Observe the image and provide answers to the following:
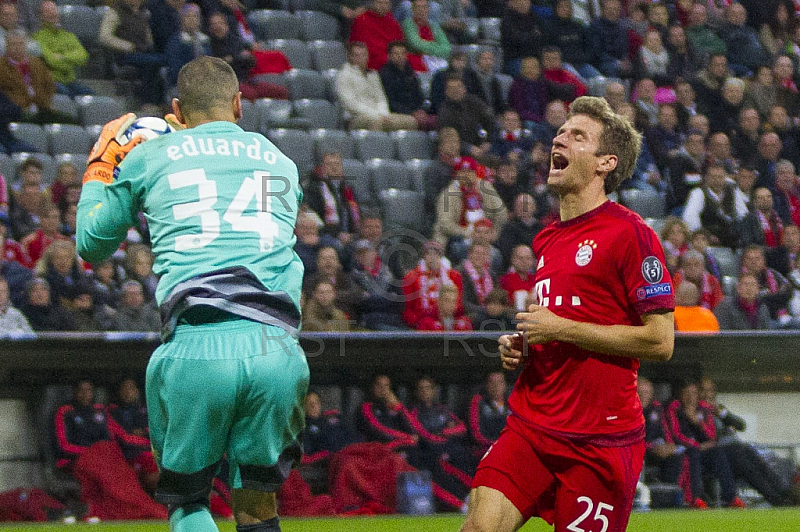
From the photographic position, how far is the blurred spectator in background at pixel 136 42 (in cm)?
1051

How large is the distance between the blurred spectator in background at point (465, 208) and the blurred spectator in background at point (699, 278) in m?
1.61

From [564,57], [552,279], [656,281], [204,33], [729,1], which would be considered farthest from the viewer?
[729,1]

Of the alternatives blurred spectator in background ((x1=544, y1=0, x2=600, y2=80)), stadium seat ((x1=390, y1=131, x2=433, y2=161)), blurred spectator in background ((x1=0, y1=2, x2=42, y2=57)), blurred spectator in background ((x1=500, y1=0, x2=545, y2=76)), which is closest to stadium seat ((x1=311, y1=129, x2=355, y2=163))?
stadium seat ((x1=390, y1=131, x2=433, y2=161))

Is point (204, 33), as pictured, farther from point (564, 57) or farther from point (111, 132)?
point (111, 132)

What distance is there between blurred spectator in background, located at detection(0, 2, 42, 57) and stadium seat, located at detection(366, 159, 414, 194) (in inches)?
135

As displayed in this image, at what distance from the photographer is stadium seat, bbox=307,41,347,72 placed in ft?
38.1

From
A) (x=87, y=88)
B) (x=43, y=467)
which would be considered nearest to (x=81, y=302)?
(x=43, y=467)

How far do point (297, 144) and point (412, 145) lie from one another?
4.31ft

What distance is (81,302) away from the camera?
26.0 ft

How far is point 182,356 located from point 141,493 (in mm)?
3775

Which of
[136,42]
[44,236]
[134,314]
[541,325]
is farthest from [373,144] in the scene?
[541,325]

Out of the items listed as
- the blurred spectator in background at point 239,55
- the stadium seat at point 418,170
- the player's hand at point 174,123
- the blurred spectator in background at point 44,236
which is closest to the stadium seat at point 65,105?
the blurred spectator in background at point 239,55

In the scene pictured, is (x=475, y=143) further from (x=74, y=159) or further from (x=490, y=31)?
(x=74, y=159)

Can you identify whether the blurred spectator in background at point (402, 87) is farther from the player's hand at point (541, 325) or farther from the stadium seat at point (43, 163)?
the player's hand at point (541, 325)
